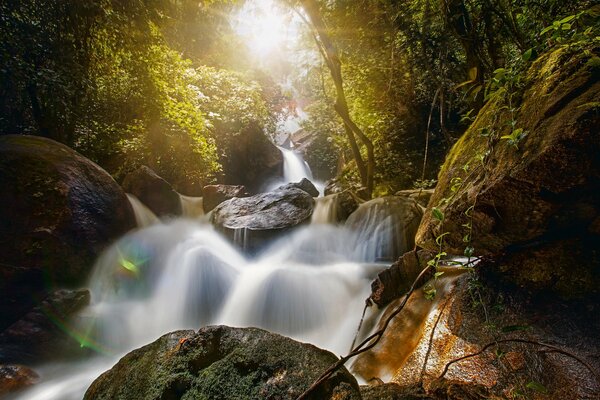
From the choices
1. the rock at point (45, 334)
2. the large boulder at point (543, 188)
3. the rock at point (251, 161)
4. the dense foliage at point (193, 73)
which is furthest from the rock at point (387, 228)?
the rock at point (251, 161)

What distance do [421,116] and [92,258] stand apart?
9.76 m

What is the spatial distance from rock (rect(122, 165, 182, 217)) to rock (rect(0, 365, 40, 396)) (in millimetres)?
5258

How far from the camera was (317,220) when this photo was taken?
8.39 m

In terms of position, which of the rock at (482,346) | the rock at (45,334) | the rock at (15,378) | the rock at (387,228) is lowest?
the rock at (15,378)

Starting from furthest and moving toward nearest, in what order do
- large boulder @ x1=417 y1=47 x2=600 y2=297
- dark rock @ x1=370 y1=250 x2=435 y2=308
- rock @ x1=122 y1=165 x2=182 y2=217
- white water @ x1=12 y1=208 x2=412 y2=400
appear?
rock @ x1=122 y1=165 x2=182 y2=217, white water @ x1=12 y1=208 x2=412 y2=400, dark rock @ x1=370 y1=250 x2=435 y2=308, large boulder @ x1=417 y1=47 x2=600 y2=297

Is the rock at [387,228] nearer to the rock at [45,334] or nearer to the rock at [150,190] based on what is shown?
the rock at [45,334]

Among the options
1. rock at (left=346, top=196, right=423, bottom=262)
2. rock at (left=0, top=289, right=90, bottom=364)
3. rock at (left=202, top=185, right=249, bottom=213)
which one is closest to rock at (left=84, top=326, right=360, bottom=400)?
rock at (left=0, top=289, right=90, bottom=364)

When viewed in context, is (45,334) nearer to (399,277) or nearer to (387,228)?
(399,277)

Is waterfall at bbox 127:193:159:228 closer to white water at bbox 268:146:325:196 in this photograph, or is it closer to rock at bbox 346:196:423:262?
rock at bbox 346:196:423:262

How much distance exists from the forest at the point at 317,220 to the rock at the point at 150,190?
7cm

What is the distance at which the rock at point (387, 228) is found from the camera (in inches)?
229

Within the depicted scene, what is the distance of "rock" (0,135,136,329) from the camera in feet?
16.3

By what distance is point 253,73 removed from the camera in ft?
60.8

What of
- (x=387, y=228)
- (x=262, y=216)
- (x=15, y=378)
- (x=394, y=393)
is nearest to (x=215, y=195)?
(x=262, y=216)
